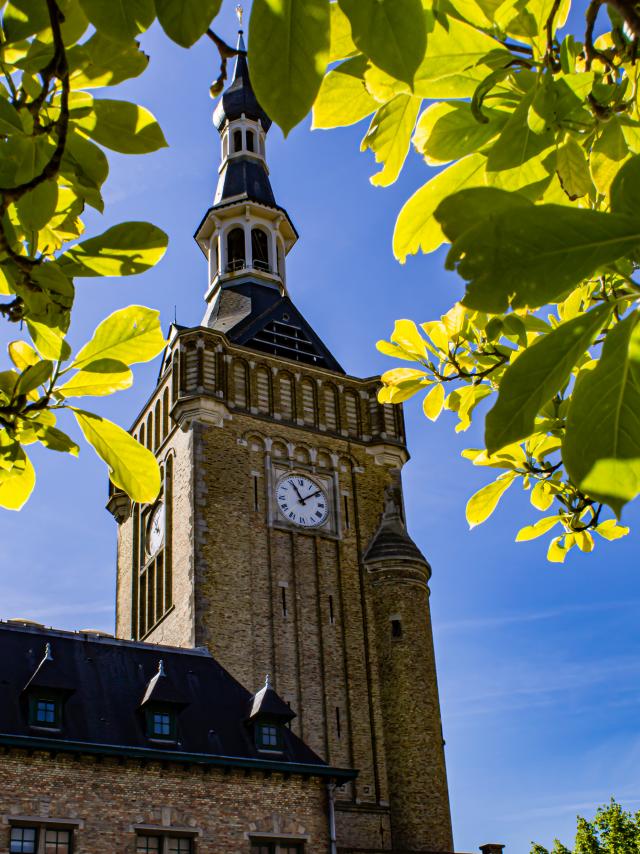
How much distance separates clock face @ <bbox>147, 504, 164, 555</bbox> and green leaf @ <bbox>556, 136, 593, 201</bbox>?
96.9 feet

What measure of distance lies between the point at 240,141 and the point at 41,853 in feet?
103

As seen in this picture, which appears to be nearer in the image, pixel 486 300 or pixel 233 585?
pixel 486 300

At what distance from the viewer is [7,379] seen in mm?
2711

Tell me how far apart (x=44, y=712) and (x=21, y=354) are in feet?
56.6

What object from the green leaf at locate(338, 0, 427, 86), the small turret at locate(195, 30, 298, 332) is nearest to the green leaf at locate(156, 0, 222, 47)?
the green leaf at locate(338, 0, 427, 86)

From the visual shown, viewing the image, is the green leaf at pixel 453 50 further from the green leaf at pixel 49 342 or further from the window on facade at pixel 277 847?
the window on facade at pixel 277 847

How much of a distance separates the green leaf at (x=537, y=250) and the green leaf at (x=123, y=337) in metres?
1.29

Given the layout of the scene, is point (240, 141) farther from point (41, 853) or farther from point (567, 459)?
point (567, 459)

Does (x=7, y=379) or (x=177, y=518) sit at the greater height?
(x=177, y=518)

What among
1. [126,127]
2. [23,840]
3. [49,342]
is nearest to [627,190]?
[126,127]

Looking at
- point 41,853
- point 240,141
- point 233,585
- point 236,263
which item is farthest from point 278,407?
point 41,853

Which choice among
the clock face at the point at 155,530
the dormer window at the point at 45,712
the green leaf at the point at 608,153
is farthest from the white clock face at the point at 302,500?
the green leaf at the point at 608,153

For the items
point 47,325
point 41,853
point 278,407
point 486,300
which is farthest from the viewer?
point 278,407

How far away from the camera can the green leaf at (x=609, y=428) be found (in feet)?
4.66
